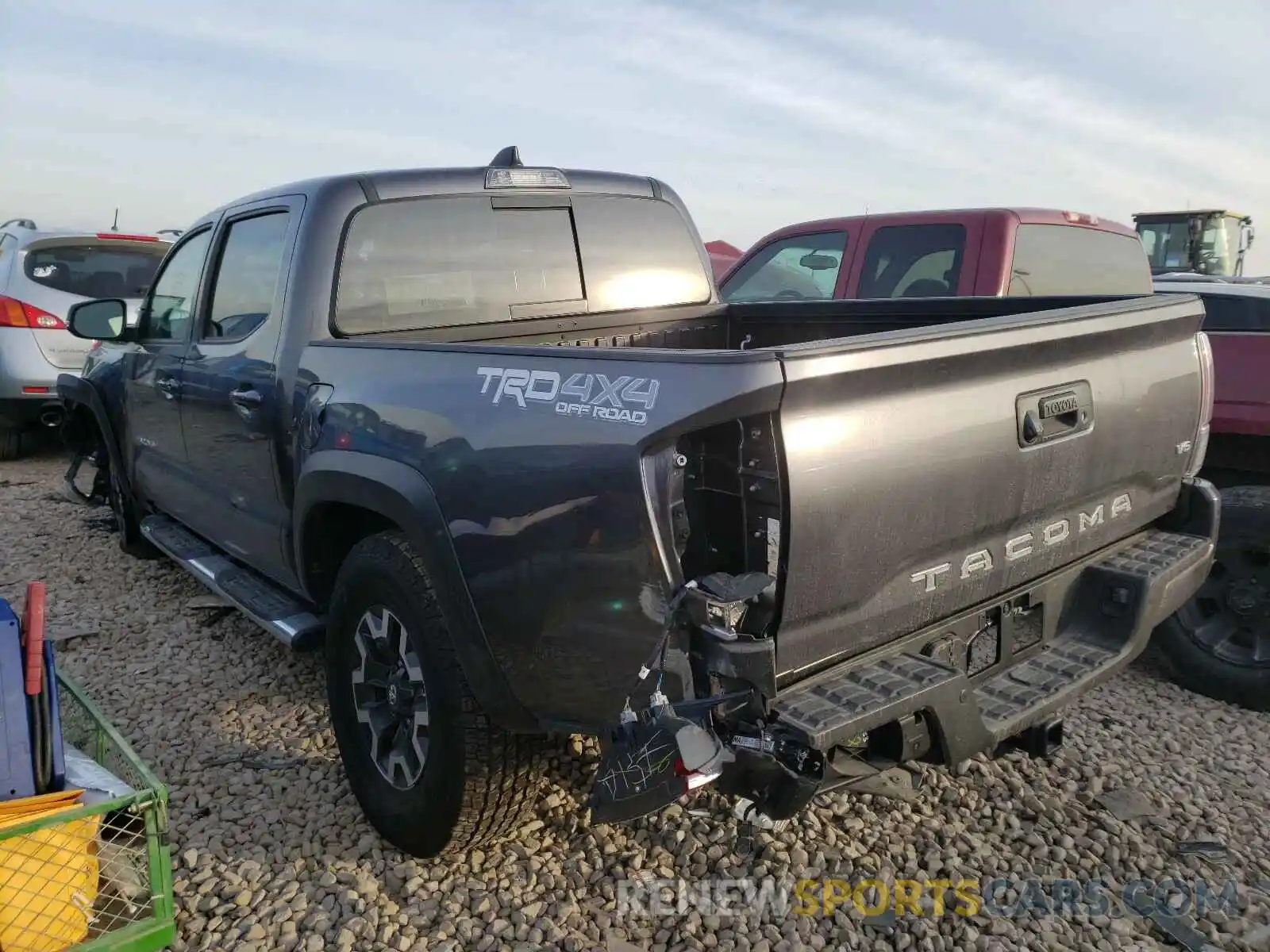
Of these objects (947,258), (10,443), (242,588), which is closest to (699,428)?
(242,588)

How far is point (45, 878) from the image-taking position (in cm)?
226

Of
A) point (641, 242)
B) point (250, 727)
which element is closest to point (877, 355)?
point (641, 242)

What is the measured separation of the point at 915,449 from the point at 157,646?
3733mm

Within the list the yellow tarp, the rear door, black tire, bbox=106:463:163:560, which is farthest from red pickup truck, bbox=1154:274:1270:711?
black tire, bbox=106:463:163:560

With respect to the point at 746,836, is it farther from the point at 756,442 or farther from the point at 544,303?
the point at 544,303

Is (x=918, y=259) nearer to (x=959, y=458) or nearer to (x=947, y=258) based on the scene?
(x=947, y=258)

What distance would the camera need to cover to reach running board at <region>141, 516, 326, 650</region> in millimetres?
3232

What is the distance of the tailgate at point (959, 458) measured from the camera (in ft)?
6.57

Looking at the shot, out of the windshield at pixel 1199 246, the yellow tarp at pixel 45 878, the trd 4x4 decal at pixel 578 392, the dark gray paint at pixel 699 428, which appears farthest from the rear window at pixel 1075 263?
the windshield at pixel 1199 246

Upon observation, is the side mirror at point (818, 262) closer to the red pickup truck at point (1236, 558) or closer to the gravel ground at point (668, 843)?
the red pickup truck at point (1236, 558)

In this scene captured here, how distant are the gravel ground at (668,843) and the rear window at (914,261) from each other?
8.15 feet

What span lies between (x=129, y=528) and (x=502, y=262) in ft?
10.9

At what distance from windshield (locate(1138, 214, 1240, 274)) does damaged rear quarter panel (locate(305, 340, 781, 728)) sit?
16267 millimetres

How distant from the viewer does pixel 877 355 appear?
2.05 m
